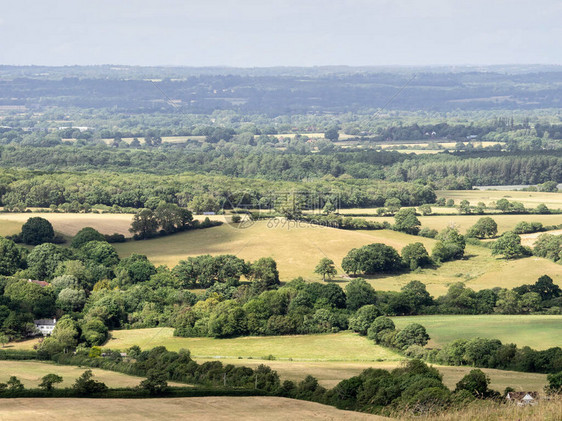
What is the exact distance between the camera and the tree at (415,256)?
75.5 meters

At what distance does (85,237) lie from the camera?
80.5m

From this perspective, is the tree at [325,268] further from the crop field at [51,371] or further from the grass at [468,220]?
the crop field at [51,371]

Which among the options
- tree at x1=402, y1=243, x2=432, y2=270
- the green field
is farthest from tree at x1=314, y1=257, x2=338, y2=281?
the green field

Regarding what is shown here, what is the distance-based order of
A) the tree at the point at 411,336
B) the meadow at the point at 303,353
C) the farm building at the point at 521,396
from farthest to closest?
the tree at the point at 411,336
the meadow at the point at 303,353
the farm building at the point at 521,396

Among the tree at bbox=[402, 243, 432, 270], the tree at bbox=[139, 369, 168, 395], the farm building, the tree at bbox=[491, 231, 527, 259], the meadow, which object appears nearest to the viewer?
the farm building

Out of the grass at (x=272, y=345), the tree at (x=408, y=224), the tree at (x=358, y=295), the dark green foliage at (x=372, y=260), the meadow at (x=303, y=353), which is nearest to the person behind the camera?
the meadow at (x=303, y=353)

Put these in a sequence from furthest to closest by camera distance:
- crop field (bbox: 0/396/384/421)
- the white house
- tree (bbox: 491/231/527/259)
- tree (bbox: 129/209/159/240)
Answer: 1. tree (bbox: 129/209/159/240)
2. tree (bbox: 491/231/527/259)
3. the white house
4. crop field (bbox: 0/396/384/421)

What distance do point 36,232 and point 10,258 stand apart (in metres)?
10.4

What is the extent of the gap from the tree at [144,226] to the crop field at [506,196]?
43.4m

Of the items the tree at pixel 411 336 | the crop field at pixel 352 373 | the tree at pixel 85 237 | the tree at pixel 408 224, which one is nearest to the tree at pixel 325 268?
the tree at pixel 411 336

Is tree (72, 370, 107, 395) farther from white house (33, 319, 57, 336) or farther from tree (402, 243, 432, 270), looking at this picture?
tree (402, 243, 432, 270)

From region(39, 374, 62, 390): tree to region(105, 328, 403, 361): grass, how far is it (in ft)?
36.9

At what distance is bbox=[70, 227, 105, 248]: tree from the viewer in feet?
A: 261

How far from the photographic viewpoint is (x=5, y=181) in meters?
109
